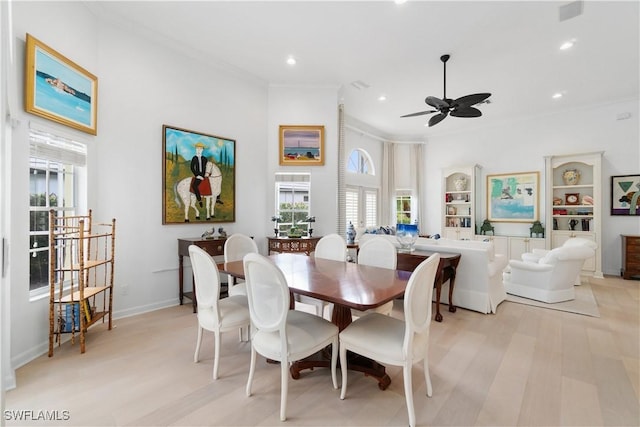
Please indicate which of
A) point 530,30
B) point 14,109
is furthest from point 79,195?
point 530,30

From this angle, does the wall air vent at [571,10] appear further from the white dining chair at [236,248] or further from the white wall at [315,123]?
the white dining chair at [236,248]

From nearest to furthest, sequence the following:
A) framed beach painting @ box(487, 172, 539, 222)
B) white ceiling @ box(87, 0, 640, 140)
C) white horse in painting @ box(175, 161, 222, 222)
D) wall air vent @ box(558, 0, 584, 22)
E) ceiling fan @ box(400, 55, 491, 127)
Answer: wall air vent @ box(558, 0, 584, 22)
white ceiling @ box(87, 0, 640, 140)
ceiling fan @ box(400, 55, 491, 127)
white horse in painting @ box(175, 161, 222, 222)
framed beach painting @ box(487, 172, 539, 222)

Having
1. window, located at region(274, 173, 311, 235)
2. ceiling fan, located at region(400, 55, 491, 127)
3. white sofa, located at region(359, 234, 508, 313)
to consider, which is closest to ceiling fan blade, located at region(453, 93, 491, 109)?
ceiling fan, located at region(400, 55, 491, 127)

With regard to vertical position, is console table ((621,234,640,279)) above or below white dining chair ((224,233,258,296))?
below

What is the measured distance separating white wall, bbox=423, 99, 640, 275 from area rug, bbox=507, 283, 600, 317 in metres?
2.25

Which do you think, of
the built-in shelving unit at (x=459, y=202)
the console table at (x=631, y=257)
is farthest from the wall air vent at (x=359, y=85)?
the console table at (x=631, y=257)

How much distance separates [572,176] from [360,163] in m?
4.45

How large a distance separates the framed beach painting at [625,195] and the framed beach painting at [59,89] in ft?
27.8

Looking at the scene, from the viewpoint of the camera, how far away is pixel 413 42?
146 inches

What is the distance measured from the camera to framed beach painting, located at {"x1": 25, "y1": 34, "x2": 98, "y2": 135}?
2410mm

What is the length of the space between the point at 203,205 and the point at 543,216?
6.84m

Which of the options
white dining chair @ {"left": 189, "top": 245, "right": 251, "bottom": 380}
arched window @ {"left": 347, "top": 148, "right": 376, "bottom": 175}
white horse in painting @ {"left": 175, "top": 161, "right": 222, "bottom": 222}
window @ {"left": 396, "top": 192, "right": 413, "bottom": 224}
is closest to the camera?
white dining chair @ {"left": 189, "top": 245, "right": 251, "bottom": 380}

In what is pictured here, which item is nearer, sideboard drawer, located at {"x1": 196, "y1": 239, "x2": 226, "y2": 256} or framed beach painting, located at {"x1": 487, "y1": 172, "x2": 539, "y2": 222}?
sideboard drawer, located at {"x1": 196, "y1": 239, "x2": 226, "y2": 256}

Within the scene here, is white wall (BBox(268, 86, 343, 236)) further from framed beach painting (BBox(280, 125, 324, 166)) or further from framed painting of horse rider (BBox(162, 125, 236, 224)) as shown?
framed painting of horse rider (BBox(162, 125, 236, 224))
